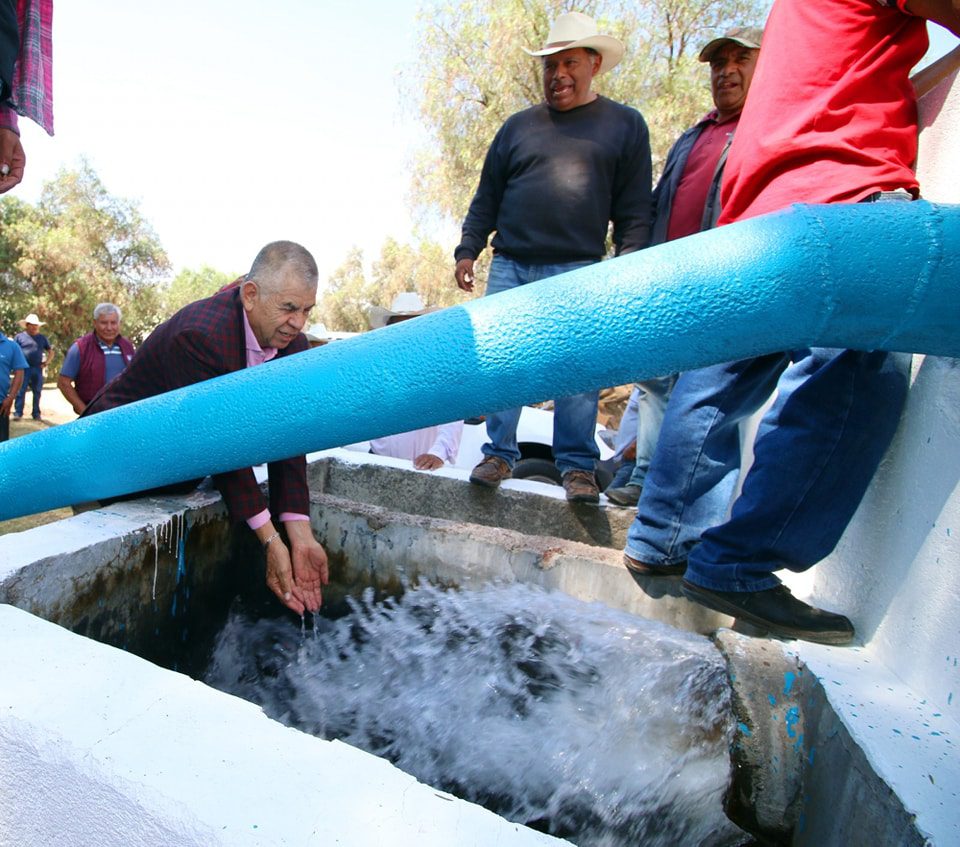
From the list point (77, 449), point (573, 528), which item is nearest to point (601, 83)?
point (573, 528)

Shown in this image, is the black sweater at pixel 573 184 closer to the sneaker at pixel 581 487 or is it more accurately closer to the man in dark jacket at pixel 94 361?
the sneaker at pixel 581 487

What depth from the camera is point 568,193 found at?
10.4ft

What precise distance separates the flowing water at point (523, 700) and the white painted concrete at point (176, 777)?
0.96 metres

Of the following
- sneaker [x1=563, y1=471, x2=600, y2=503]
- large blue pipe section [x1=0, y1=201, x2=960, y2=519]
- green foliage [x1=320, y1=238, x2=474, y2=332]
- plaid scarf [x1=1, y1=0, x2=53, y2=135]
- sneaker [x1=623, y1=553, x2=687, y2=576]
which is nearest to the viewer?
large blue pipe section [x1=0, y1=201, x2=960, y2=519]

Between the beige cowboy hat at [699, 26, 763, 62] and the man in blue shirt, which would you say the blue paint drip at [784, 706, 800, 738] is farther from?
the man in blue shirt

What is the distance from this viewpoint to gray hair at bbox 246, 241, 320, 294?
7.83ft

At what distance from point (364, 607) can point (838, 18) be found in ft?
7.93

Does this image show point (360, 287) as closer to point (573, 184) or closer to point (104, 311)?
point (104, 311)

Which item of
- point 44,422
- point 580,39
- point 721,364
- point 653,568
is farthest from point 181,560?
point 44,422

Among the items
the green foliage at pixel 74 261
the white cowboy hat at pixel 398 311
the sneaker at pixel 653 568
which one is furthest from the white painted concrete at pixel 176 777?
the green foliage at pixel 74 261

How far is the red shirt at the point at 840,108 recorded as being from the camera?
1.61 metres

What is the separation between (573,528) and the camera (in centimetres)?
297

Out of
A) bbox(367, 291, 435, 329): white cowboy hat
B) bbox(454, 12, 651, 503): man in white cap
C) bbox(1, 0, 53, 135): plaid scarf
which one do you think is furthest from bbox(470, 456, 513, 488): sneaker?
bbox(367, 291, 435, 329): white cowboy hat

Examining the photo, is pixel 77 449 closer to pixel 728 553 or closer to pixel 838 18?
pixel 728 553
